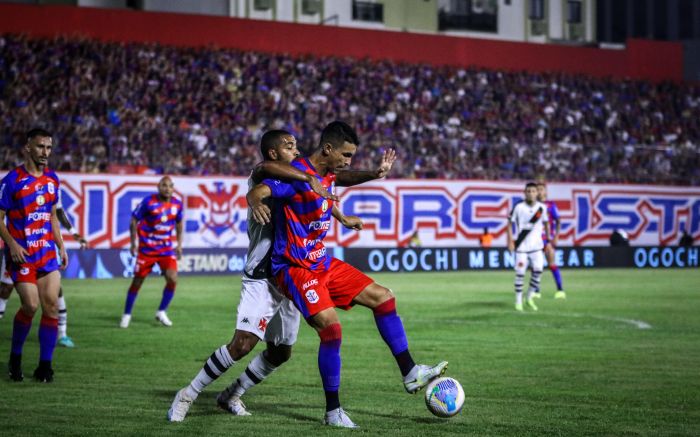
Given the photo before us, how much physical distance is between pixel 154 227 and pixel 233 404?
9546mm

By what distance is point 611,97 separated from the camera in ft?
157

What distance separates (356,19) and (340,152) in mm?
46516

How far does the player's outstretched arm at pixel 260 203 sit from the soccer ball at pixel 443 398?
1927mm

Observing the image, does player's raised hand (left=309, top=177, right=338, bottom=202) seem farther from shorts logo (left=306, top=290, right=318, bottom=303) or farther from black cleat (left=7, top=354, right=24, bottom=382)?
black cleat (left=7, top=354, right=24, bottom=382)

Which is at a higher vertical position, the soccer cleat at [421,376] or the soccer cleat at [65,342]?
the soccer cleat at [421,376]

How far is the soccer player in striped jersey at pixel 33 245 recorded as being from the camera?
10766 mm

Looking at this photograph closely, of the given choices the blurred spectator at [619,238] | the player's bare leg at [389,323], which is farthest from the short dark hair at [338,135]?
the blurred spectator at [619,238]

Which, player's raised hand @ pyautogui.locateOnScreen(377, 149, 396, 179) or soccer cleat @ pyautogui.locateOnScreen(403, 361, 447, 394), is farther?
player's raised hand @ pyautogui.locateOnScreen(377, 149, 396, 179)

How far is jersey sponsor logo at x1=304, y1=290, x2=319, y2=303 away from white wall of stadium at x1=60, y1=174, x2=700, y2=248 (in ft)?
82.0

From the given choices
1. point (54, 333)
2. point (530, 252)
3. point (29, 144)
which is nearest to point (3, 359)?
point (54, 333)

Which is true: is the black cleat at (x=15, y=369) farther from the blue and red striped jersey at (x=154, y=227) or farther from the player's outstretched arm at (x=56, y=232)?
the blue and red striped jersey at (x=154, y=227)

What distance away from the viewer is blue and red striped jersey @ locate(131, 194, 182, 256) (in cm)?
1802

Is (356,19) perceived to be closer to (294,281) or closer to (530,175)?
(530,175)

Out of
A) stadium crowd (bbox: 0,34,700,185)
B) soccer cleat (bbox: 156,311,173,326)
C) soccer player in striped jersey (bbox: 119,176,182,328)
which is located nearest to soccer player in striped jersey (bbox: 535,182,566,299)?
soccer player in striped jersey (bbox: 119,176,182,328)
